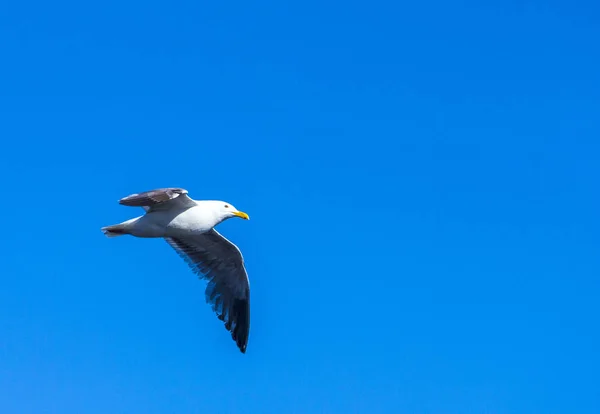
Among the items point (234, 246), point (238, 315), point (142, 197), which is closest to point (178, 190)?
point (142, 197)

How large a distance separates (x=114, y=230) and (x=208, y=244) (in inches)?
88.6

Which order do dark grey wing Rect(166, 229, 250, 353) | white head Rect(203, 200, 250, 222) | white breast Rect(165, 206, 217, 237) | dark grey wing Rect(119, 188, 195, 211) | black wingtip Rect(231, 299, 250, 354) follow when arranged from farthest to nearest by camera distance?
black wingtip Rect(231, 299, 250, 354) → dark grey wing Rect(166, 229, 250, 353) → white head Rect(203, 200, 250, 222) → white breast Rect(165, 206, 217, 237) → dark grey wing Rect(119, 188, 195, 211)

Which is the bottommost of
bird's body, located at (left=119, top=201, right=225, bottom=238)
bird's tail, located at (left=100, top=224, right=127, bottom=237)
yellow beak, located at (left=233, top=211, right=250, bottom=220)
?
bird's tail, located at (left=100, top=224, right=127, bottom=237)

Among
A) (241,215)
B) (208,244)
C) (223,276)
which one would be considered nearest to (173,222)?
(241,215)

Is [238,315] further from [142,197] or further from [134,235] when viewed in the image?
[142,197]

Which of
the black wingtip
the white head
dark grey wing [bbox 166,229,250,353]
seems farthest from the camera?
the black wingtip

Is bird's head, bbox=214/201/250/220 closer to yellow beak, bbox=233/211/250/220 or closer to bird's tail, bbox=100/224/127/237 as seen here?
yellow beak, bbox=233/211/250/220

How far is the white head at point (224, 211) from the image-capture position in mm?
13562

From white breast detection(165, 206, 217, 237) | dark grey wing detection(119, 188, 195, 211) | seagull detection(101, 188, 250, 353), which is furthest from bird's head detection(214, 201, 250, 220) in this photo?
dark grey wing detection(119, 188, 195, 211)

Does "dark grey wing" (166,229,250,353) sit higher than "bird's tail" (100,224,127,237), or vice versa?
"dark grey wing" (166,229,250,353)

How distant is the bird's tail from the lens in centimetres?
1334

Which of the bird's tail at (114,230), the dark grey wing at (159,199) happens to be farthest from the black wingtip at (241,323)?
the bird's tail at (114,230)

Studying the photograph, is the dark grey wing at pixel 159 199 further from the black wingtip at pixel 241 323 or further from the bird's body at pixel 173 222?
the black wingtip at pixel 241 323

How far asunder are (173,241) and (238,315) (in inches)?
73.4
